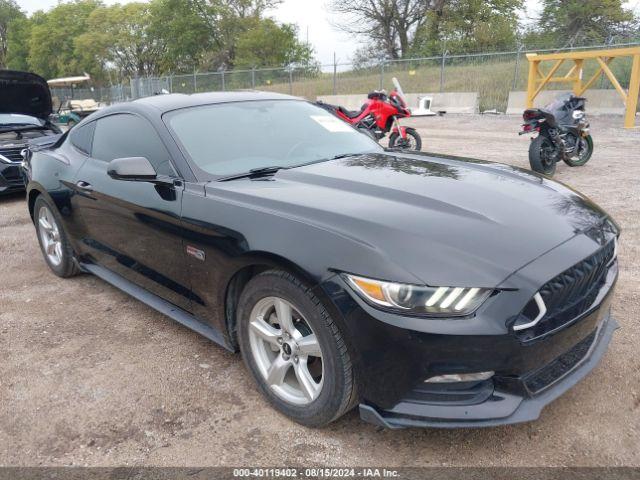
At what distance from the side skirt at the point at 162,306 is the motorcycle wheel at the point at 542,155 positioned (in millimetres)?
6096

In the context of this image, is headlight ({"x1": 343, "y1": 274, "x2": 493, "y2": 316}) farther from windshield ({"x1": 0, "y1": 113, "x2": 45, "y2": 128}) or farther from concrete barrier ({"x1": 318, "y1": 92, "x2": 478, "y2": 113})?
concrete barrier ({"x1": 318, "y1": 92, "x2": 478, "y2": 113})

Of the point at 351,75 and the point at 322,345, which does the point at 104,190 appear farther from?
the point at 351,75

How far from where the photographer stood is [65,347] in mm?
3475

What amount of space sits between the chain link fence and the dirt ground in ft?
58.6

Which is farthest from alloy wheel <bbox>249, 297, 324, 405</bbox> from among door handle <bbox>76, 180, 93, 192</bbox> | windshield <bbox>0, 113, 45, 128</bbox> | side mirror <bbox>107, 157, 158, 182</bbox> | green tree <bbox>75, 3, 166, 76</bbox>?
green tree <bbox>75, 3, 166, 76</bbox>

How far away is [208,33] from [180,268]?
189 feet

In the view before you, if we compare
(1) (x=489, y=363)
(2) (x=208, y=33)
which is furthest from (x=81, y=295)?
(2) (x=208, y=33)

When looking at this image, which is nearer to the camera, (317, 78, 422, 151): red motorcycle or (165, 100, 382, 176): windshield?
(165, 100, 382, 176): windshield

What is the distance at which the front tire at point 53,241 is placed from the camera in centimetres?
447

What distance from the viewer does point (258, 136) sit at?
3438mm

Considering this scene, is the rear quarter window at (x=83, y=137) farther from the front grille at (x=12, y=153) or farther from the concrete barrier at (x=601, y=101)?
the concrete barrier at (x=601, y=101)

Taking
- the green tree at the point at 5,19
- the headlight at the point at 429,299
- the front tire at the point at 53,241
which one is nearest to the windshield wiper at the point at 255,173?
the headlight at the point at 429,299

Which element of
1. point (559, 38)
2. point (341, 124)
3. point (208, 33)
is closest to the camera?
point (341, 124)

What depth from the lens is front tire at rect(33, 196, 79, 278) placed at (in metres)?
4.47
